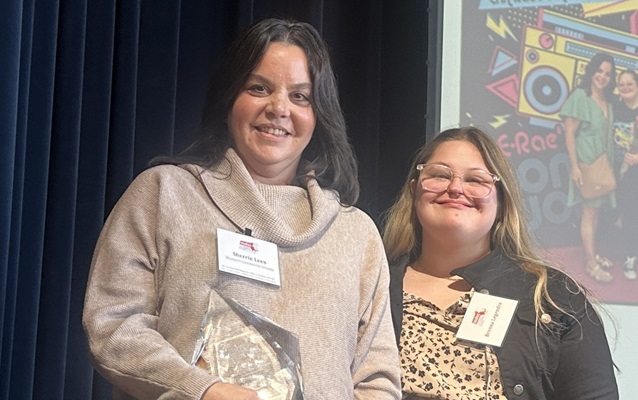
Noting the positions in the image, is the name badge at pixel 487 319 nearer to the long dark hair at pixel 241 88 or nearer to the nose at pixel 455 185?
the nose at pixel 455 185

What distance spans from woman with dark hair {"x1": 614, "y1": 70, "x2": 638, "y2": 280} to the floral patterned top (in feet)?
2.99

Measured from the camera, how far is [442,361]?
230 cm

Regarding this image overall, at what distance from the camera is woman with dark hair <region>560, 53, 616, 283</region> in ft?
10.1

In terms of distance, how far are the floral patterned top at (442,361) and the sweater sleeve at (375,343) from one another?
1.30ft

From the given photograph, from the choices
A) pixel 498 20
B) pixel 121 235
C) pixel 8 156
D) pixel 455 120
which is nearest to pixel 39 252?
pixel 8 156

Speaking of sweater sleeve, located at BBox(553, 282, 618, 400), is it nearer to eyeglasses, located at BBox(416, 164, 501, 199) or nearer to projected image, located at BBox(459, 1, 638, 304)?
eyeglasses, located at BBox(416, 164, 501, 199)

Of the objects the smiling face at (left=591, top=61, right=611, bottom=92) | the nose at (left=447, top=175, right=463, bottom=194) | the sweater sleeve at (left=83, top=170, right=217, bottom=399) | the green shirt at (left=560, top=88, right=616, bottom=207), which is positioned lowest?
the sweater sleeve at (left=83, top=170, right=217, bottom=399)

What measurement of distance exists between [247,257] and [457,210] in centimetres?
87

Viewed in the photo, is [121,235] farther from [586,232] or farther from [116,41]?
[586,232]

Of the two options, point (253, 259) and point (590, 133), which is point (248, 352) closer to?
point (253, 259)

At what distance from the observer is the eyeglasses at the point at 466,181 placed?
249 cm

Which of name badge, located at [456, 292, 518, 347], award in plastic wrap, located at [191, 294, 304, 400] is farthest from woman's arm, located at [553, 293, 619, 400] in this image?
award in plastic wrap, located at [191, 294, 304, 400]

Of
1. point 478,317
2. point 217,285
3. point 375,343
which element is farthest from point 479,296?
point 217,285

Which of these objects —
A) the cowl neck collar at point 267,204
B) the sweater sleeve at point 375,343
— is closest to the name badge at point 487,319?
the sweater sleeve at point 375,343
